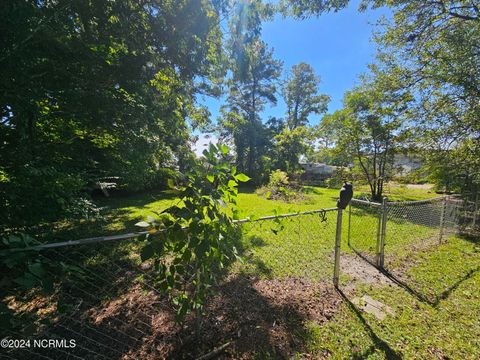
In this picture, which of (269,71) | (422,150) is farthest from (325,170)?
(422,150)

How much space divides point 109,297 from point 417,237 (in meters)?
6.72

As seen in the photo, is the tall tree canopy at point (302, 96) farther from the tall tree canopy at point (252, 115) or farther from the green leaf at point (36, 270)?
the green leaf at point (36, 270)

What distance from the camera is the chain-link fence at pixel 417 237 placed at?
3388 mm

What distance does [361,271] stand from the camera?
353cm

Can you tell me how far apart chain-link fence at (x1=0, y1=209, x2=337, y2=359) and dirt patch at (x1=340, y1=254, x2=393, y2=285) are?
28 centimetres

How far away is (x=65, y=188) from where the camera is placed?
9.01ft

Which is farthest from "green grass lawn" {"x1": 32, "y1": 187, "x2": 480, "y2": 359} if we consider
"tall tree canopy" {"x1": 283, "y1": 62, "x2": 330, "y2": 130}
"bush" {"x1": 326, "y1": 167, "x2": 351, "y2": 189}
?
"tall tree canopy" {"x1": 283, "y1": 62, "x2": 330, "y2": 130}

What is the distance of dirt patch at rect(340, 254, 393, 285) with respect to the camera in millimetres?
3268

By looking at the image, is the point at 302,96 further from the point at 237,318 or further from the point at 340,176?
the point at 237,318

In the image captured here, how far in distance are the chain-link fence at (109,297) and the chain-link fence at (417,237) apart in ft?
3.45

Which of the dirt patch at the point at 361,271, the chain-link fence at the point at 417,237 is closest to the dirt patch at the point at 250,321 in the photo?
the dirt patch at the point at 361,271

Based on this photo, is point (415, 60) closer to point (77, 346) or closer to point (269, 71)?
point (77, 346)

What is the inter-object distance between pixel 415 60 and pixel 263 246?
6620mm

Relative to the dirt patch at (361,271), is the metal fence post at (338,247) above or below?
above
